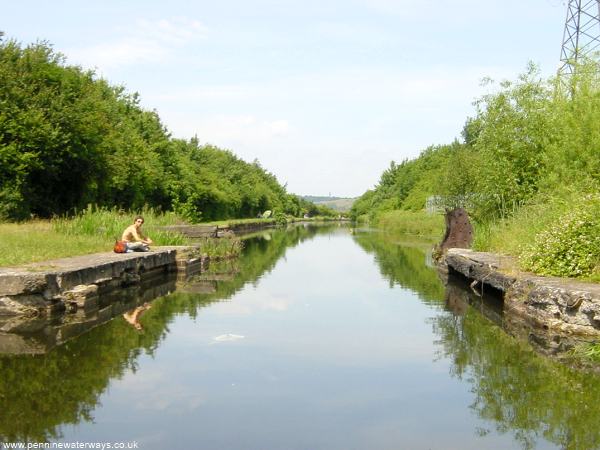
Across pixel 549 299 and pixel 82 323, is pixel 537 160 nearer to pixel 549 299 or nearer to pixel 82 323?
pixel 549 299

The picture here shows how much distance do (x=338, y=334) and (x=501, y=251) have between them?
8385 mm

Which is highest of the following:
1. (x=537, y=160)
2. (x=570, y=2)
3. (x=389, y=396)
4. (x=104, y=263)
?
(x=570, y=2)

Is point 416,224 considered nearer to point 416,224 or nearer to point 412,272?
point 416,224

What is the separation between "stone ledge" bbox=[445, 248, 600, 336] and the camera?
31.1ft

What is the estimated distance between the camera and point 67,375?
24.4 ft

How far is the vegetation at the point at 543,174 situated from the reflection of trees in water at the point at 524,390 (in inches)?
107

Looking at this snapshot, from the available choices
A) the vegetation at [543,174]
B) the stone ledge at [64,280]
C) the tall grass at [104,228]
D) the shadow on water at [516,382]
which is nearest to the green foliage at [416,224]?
the vegetation at [543,174]

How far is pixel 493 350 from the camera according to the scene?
30.2 feet

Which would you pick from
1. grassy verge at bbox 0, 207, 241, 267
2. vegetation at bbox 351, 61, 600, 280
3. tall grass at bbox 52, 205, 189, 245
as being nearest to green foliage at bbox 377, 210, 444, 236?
vegetation at bbox 351, 61, 600, 280

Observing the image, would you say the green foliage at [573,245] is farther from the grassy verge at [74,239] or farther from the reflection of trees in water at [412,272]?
the grassy verge at [74,239]

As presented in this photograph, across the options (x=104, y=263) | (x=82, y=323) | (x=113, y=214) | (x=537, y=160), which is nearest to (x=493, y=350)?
(x=82, y=323)

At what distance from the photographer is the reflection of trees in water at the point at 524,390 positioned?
586 cm

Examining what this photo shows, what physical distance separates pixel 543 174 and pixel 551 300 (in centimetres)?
1103

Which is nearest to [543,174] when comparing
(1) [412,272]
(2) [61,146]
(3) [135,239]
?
(1) [412,272]
